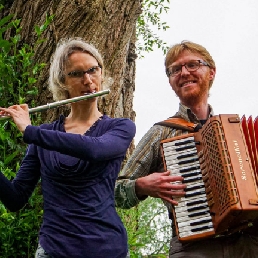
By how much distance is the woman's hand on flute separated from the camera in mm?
2031

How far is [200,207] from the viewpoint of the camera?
2.28 m

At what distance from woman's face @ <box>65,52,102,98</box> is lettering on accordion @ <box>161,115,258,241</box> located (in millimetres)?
479

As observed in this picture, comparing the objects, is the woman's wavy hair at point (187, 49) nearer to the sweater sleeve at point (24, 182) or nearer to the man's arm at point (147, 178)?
the man's arm at point (147, 178)

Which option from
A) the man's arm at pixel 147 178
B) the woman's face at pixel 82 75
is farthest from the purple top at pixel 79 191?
the man's arm at pixel 147 178

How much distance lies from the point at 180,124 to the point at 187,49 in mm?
455

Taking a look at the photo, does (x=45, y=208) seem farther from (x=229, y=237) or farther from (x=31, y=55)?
(x=31, y=55)

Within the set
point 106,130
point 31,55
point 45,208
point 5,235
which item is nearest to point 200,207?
point 106,130

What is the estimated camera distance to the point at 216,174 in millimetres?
2262

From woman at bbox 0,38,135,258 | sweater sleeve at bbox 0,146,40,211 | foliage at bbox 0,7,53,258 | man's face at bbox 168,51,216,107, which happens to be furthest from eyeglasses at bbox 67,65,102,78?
man's face at bbox 168,51,216,107

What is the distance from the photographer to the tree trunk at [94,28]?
11.2 ft

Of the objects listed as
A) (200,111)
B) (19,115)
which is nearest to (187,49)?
(200,111)

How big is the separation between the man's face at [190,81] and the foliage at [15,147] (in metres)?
0.85

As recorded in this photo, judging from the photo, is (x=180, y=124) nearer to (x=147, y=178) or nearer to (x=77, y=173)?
(x=147, y=178)

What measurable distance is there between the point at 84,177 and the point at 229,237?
2.56 feet
